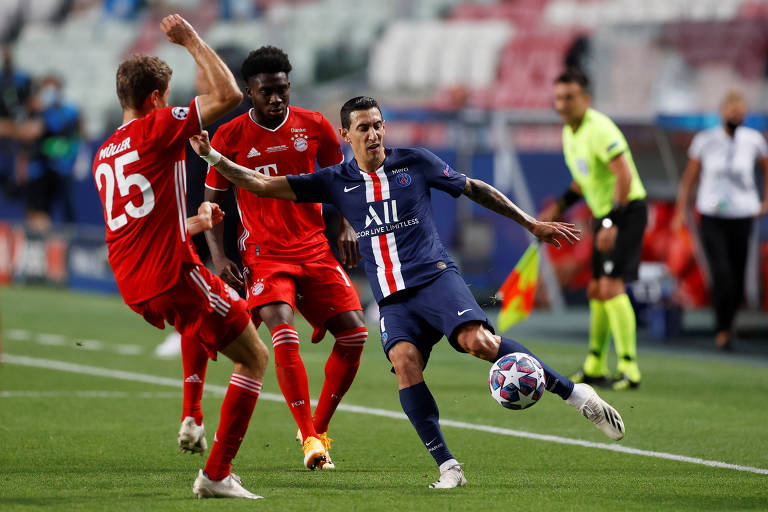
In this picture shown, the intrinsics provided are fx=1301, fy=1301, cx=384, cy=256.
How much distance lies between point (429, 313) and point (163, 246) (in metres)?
1.27

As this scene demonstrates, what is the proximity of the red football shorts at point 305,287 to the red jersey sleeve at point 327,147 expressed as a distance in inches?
20.6

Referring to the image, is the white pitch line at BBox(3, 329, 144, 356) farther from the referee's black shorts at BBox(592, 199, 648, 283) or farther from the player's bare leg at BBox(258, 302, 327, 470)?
the player's bare leg at BBox(258, 302, 327, 470)

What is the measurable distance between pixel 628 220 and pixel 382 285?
415cm

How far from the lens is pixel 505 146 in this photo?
16.7m

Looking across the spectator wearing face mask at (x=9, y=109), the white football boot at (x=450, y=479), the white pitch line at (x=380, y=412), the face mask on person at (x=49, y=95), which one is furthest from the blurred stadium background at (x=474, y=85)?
the white football boot at (x=450, y=479)

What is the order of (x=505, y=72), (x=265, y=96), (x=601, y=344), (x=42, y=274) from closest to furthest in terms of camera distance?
(x=265, y=96), (x=601, y=344), (x=42, y=274), (x=505, y=72)

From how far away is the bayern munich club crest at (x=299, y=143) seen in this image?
22.7 ft

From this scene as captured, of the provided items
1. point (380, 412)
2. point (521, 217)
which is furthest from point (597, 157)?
point (521, 217)

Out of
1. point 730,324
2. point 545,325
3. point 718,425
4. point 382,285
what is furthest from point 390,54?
point 382,285

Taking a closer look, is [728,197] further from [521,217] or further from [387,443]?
[521,217]

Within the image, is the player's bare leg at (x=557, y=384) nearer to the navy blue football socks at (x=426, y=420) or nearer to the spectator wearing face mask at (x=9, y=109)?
the navy blue football socks at (x=426, y=420)

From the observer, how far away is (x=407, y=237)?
6.23 m

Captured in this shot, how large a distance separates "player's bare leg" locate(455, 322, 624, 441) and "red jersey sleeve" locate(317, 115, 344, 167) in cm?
147

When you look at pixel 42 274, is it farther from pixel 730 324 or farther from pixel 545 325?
pixel 730 324
